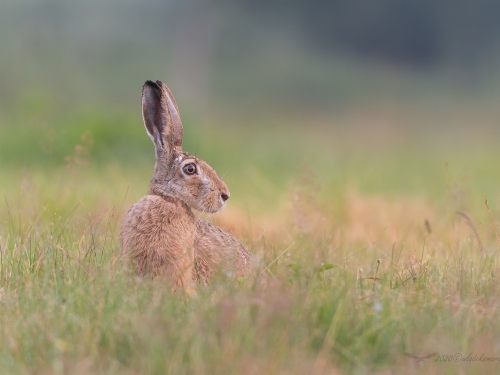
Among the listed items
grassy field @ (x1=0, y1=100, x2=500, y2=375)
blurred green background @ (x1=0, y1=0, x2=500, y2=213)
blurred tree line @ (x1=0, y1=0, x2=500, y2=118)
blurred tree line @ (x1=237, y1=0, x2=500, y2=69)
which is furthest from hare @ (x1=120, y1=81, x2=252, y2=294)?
blurred tree line @ (x1=237, y1=0, x2=500, y2=69)

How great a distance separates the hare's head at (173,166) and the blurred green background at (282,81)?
689cm

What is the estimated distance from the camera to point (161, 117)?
5.53 meters

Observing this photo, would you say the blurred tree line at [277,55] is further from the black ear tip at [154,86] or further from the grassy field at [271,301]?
the black ear tip at [154,86]

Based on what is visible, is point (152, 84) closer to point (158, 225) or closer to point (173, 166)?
point (173, 166)

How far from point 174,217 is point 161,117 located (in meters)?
0.72

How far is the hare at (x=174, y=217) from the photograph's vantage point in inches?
199

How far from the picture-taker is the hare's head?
5.39m

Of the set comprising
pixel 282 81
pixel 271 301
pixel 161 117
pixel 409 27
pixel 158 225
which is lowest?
pixel 282 81

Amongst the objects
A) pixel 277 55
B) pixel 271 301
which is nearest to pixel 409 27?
pixel 277 55

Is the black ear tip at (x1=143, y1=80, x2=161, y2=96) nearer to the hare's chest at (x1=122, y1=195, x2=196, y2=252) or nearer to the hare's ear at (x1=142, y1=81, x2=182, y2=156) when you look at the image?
the hare's ear at (x1=142, y1=81, x2=182, y2=156)

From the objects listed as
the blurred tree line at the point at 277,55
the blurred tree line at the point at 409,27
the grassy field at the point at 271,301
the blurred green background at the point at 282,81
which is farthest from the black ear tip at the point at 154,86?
the blurred tree line at the point at 409,27

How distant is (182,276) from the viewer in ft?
16.0

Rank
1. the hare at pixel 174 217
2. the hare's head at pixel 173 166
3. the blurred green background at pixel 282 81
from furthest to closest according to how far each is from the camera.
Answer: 1. the blurred green background at pixel 282 81
2. the hare's head at pixel 173 166
3. the hare at pixel 174 217

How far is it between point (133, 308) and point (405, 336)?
48.7 inches
